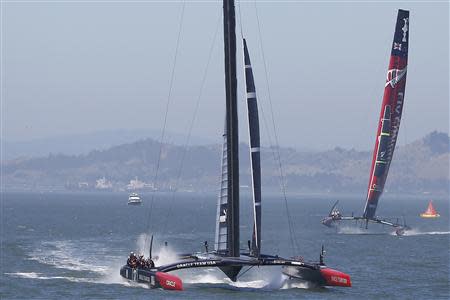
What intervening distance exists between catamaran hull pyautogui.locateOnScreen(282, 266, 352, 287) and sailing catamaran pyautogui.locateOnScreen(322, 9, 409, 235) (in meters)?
45.8

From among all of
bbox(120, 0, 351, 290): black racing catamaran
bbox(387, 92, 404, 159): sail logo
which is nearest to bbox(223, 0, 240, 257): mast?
bbox(120, 0, 351, 290): black racing catamaran

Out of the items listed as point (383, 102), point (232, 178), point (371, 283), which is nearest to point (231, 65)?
point (232, 178)

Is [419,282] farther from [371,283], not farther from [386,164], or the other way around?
[386,164]

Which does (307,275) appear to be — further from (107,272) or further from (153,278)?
(107,272)

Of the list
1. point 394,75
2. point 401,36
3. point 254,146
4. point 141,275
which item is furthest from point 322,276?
point 401,36

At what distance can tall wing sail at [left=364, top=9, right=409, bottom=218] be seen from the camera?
94.1 m

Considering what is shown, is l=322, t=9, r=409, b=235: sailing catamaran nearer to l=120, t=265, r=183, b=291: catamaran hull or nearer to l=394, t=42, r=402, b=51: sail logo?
l=394, t=42, r=402, b=51: sail logo

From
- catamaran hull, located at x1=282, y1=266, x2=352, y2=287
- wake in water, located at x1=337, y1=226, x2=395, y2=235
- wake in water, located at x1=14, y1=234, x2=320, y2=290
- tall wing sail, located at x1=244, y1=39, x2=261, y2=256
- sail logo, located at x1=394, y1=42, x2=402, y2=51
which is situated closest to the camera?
catamaran hull, located at x1=282, y1=266, x2=352, y2=287

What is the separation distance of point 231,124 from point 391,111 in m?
47.8

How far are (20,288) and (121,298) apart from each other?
6.51m

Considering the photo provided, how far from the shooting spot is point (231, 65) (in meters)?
48.8

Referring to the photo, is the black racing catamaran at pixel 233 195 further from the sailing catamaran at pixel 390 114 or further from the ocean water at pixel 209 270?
the sailing catamaran at pixel 390 114

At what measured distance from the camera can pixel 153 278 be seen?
4644cm

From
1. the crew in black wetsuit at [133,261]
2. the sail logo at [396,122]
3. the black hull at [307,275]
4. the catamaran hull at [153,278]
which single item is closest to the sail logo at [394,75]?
the sail logo at [396,122]
